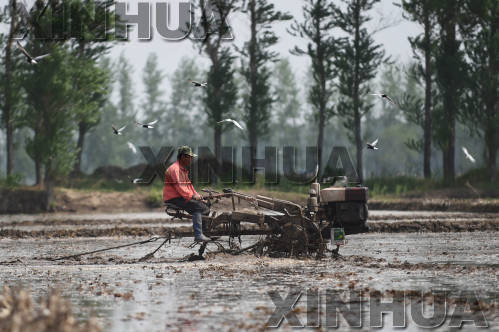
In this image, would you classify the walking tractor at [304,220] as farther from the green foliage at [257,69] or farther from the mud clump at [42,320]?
the green foliage at [257,69]

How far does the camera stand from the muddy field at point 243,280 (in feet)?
32.8

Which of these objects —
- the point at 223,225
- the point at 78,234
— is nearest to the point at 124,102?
the point at 78,234

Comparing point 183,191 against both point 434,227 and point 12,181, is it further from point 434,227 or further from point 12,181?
point 12,181

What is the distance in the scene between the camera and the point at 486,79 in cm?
4512

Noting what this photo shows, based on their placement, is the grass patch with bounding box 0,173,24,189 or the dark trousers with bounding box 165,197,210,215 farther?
the grass patch with bounding box 0,173,24,189

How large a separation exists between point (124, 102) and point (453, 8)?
7964cm

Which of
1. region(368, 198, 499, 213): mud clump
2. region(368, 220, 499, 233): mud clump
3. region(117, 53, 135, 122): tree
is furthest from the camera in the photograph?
region(117, 53, 135, 122): tree

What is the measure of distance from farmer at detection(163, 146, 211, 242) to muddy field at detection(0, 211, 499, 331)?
82 cm

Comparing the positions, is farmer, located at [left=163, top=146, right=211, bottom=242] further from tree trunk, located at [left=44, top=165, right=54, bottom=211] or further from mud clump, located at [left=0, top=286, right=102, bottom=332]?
tree trunk, located at [left=44, top=165, right=54, bottom=211]

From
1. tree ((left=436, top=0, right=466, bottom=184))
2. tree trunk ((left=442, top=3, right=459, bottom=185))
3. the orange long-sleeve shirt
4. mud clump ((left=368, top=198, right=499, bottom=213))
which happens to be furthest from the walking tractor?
tree trunk ((left=442, top=3, right=459, bottom=185))

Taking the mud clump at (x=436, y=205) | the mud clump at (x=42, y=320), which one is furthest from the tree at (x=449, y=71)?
the mud clump at (x=42, y=320)

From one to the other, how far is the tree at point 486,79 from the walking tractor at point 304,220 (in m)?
29.0

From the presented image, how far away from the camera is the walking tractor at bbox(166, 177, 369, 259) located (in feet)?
55.5

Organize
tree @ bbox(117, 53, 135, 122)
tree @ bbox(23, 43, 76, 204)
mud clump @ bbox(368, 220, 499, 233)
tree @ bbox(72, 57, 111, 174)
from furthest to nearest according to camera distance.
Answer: tree @ bbox(117, 53, 135, 122) < tree @ bbox(72, 57, 111, 174) < tree @ bbox(23, 43, 76, 204) < mud clump @ bbox(368, 220, 499, 233)
